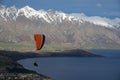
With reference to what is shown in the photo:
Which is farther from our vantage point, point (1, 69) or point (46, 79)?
point (1, 69)

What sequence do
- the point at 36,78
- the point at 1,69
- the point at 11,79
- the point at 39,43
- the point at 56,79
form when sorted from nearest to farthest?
the point at 39,43
the point at 11,79
the point at 36,78
the point at 56,79
the point at 1,69

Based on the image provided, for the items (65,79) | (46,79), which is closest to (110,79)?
(65,79)

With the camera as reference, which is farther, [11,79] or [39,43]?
[11,79]

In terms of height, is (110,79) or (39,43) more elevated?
(39,43)

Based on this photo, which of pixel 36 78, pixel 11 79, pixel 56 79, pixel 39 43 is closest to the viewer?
pixel 39 43

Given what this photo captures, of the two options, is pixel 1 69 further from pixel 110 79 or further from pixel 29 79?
pixel 110 79

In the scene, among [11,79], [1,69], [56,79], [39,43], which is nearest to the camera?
[39,43]

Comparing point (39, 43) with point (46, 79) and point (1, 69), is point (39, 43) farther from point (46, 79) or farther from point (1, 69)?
point (1, 69)

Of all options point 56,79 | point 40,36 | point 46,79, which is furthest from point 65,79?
point 40,36

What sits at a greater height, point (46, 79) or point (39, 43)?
point (39, 43)
